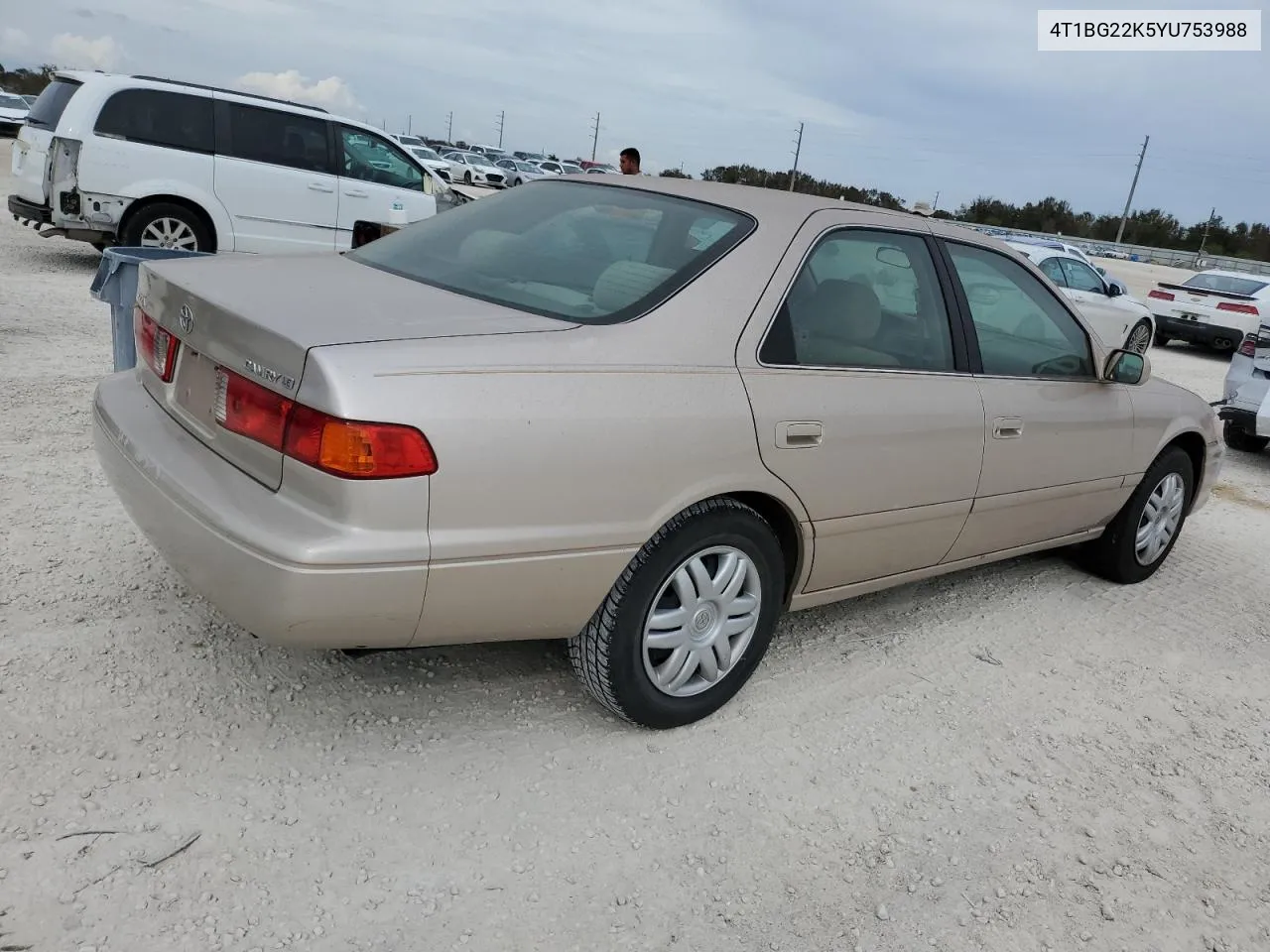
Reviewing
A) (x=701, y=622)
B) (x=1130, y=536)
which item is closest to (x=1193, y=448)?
(x=1130, y=536)

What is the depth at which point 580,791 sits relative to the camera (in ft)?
8.68

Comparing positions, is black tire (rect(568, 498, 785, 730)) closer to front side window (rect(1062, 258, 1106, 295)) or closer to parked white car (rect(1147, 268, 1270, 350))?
front side window (rect(1062, 258, 1106, 295))

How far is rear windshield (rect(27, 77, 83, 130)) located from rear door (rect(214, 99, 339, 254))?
1.30m

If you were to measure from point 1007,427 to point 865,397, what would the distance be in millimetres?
804

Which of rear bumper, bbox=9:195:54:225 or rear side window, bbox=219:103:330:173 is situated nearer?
rear bumper, bbox=9:195:54:225

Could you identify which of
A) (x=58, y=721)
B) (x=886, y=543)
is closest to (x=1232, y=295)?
(x=886, y=543)

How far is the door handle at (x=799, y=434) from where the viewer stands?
2.83 metres

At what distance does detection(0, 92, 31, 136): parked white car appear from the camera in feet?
106

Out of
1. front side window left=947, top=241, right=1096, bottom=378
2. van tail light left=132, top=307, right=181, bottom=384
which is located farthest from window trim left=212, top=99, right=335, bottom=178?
front side window left=947, top=241, right=1096, bottom=378

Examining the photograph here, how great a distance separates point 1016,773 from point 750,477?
1237 millimetres

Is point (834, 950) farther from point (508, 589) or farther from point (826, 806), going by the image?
point (508, 589)

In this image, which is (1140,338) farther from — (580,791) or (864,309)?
(580,791)

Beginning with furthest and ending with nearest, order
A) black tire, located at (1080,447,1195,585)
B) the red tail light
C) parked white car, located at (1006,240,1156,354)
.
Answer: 1. the red tail light
2. parked white car, located at (1006,240,1156,354)
3. black tire, located at (1080,447,1195,585)

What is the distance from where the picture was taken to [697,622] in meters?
2.87
